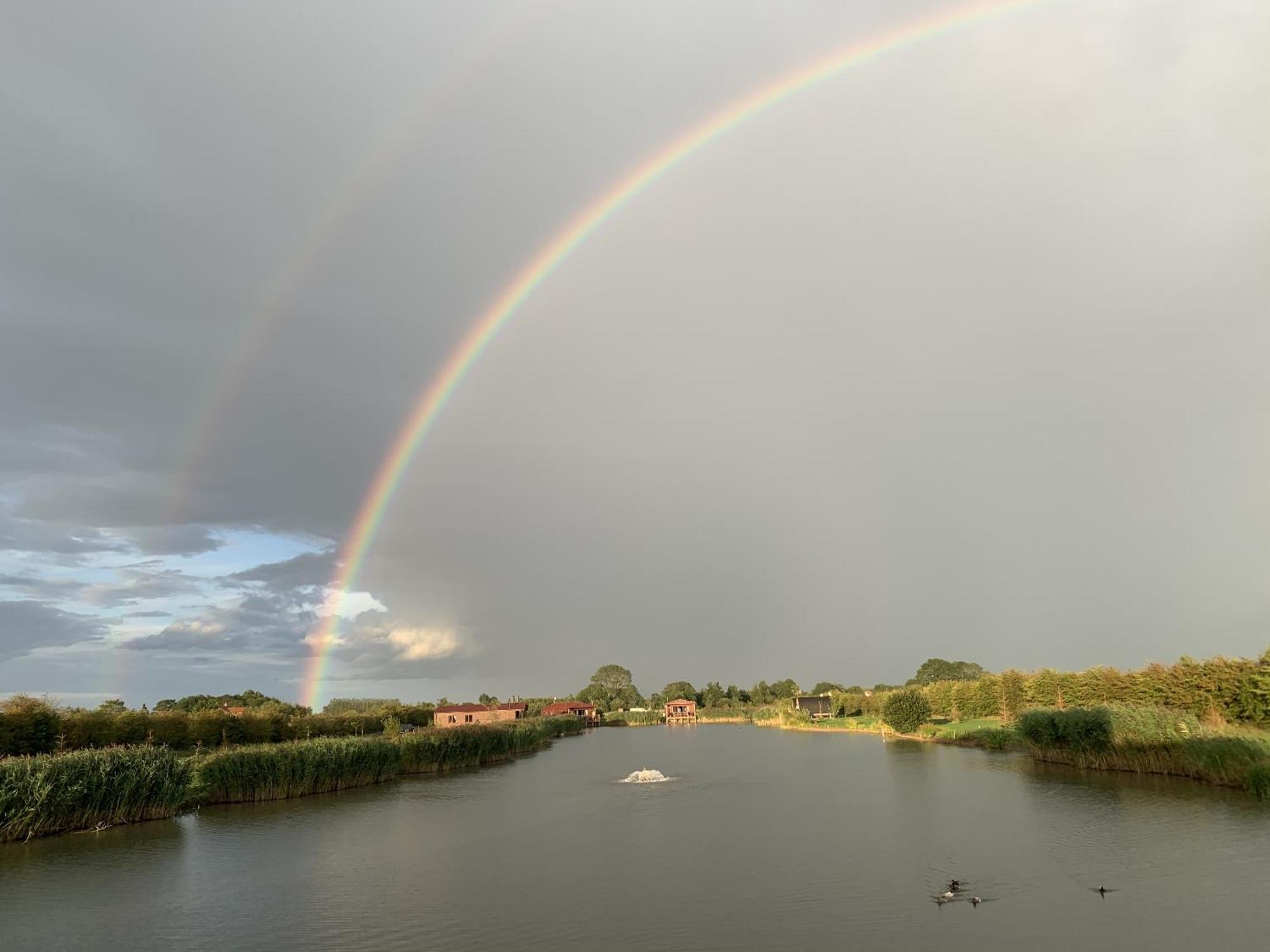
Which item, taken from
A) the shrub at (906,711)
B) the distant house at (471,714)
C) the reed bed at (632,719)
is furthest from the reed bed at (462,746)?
the reed bed at (632,719)

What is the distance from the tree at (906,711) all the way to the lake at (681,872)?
103 feet

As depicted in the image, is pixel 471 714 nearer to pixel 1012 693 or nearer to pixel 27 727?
pixel 1012 693

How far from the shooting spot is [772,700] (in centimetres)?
16650

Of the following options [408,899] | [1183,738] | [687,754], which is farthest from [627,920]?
[687,754]

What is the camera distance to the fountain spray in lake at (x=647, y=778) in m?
40.9

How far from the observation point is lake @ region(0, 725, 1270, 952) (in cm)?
1408

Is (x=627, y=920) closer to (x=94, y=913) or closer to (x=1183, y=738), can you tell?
(x=94, y=913)

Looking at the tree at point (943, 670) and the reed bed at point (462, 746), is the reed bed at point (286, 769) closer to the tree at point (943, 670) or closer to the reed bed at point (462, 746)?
the reed bed at point (462, 746)

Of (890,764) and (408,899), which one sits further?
(890,764)

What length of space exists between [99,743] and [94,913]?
74.3 feet

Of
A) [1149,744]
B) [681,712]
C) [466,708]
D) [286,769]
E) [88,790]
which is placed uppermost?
[466,708]

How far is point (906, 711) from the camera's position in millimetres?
65500

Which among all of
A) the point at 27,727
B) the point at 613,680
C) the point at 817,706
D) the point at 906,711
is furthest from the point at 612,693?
the point at 27,727

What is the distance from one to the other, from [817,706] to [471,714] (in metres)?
51.4
